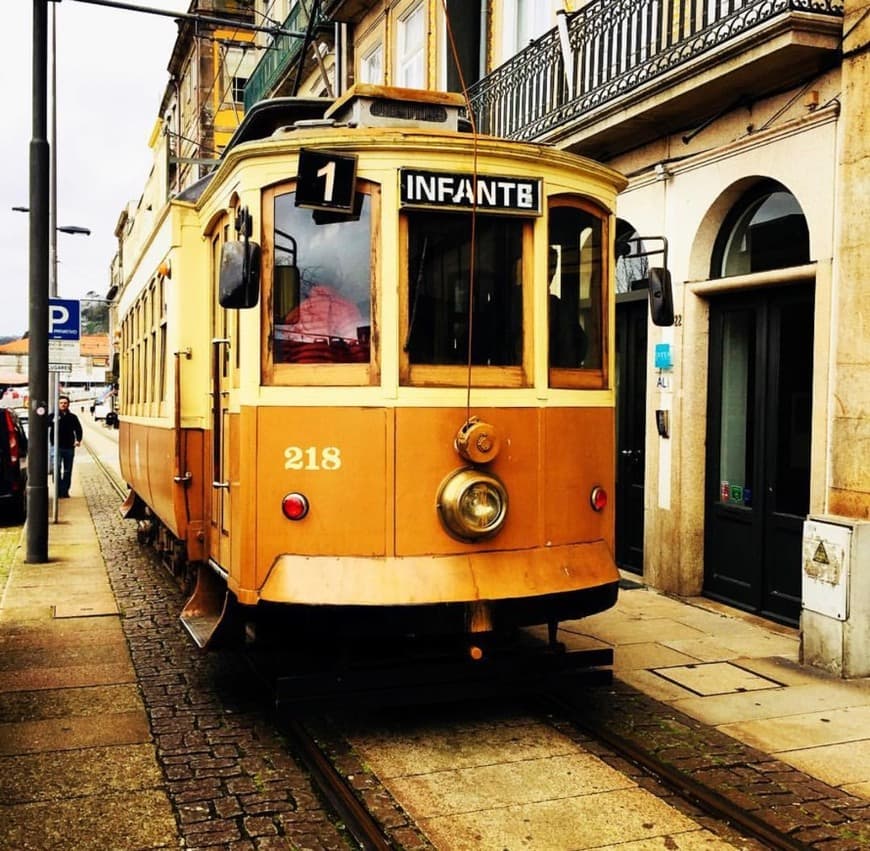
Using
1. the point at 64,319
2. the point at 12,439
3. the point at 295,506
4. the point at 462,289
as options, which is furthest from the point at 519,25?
the point at 295,506

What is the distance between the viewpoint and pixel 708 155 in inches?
373

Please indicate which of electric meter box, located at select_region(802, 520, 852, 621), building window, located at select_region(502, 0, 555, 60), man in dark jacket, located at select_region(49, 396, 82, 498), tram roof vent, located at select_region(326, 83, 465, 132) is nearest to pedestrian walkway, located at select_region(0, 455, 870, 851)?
electric meter box, located at select_region(802, 520, 852, 621)

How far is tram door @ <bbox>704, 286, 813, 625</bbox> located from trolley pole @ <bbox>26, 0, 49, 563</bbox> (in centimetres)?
725

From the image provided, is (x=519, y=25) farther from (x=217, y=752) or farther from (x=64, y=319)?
(x=217, y=752)

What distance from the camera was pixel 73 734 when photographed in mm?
5746

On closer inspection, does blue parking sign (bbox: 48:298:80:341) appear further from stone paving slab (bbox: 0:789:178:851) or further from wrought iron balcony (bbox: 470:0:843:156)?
stone paving slab (bbox: 0:789:178:851)

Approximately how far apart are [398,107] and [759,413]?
449 centimetres

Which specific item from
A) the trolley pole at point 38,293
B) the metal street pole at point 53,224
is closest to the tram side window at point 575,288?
the trolley pole at point 38,293

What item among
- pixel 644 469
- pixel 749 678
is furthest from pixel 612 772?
pixel 644 469

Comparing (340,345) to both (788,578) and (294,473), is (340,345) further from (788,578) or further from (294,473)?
(788,578)

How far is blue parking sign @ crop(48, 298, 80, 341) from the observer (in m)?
15.4

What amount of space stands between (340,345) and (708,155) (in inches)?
210

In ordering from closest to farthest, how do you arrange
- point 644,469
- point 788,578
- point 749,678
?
point 749,678
point 788,578
point 644,469

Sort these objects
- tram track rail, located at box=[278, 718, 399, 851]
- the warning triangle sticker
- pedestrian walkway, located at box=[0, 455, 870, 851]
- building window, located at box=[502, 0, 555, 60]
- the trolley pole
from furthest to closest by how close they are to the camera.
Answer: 1. building window, located at box=[502, 0, 555, 60]
2. the trolley pole
3. the warning triangle sticker
4. pedestrian walkway, located at box=[0, 455, 870, 851]
5. tram track rail, located at box=[278, 718, 399, 851]
